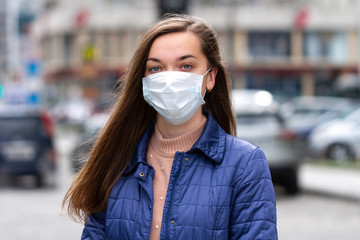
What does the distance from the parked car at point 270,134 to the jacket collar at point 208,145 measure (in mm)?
10111

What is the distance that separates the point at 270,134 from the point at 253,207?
1080cm

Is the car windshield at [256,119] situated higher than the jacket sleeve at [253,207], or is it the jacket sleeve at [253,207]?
the jacket sleeve at [253,207]

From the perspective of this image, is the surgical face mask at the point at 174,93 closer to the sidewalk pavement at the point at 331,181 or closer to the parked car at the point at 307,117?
the sidewalk pavement at the point at 331,181

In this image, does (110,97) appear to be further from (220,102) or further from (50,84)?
(50,84)

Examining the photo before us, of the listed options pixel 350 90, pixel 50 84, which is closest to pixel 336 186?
pixel 350 90

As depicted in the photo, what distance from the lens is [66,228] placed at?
9.99m

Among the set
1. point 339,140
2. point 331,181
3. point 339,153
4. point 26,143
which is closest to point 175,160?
point 26,143

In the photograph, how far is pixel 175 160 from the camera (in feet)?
8.52

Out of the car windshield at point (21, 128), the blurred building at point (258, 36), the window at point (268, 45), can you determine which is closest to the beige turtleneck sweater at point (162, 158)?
the car windshield at point (21, 128)

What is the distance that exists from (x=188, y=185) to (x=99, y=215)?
0.38m

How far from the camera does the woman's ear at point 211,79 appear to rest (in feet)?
9.30

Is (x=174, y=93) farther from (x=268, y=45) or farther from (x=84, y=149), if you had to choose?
(x=268, y=45)

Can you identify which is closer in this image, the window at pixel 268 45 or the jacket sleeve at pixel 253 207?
the jacket sleeve at pixel 253 207

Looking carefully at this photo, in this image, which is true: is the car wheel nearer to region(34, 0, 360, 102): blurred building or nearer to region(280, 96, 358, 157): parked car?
region(280, 96, 358, 157): parked car
